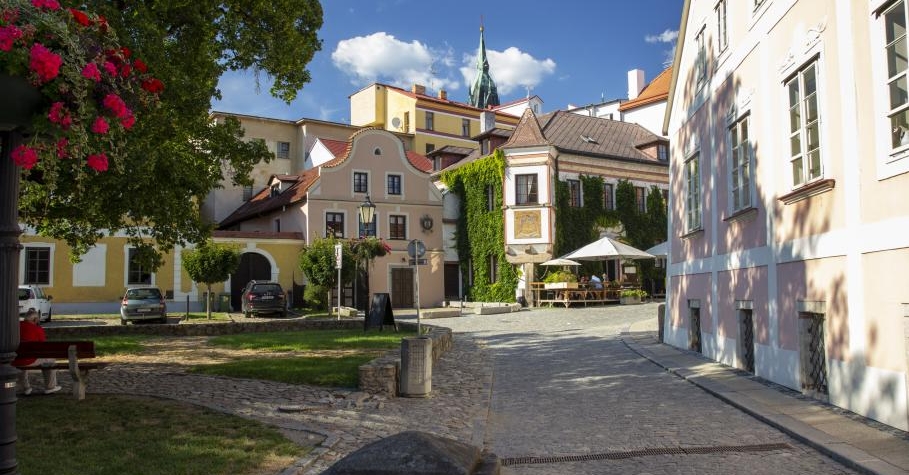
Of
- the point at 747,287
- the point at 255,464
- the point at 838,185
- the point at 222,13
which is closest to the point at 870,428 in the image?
the point at 838,185

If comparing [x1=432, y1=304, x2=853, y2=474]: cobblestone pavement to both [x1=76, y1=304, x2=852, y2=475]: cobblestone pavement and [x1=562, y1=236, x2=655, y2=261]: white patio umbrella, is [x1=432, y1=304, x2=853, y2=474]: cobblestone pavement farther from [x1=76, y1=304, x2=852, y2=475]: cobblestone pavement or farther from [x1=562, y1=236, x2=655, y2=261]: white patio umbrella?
[x1=562, y1=236, x2=655, y2=261]: white patio umbrella

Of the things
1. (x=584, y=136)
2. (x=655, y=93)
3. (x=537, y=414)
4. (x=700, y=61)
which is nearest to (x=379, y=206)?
(x=584, y=136)

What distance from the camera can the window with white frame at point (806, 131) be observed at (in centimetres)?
929

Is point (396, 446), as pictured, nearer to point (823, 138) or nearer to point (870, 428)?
point (870, 428)

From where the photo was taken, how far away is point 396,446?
360cm

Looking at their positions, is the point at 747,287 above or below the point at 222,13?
below

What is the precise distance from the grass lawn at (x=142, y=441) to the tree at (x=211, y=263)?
63.5 feet

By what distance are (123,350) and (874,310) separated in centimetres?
1395

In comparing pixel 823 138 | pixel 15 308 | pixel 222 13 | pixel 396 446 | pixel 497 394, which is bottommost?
pixel 497 394

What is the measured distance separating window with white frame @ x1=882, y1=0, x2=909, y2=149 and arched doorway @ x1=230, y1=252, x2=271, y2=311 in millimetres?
32246

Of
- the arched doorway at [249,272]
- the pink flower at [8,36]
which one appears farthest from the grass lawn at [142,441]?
the arched doorway at [249,272]

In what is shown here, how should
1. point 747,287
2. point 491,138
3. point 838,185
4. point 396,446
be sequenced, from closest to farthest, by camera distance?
point 396,446, point 838,185, point 747,287, point 491,138

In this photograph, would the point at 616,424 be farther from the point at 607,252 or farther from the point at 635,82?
the point at 635,82

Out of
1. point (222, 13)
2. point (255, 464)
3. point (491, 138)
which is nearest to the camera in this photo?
point (255, 464)
